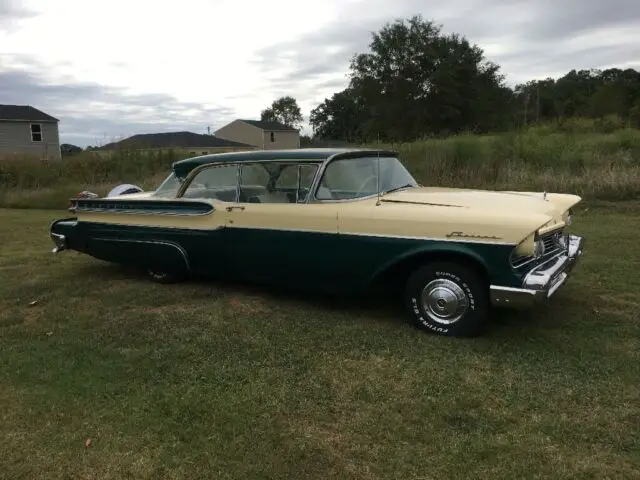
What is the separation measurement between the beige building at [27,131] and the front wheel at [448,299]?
118ft

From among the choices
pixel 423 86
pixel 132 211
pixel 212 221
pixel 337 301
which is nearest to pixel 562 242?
pixel 337 301

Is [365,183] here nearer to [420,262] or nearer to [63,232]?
[420,262]

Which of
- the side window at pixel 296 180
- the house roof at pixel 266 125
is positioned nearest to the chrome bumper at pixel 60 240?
the side window at pixel 296 180

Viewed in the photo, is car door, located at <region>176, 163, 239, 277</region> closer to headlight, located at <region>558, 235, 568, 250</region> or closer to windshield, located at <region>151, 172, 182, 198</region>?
windshield, located at <region>151, 172, 182, 198</region>

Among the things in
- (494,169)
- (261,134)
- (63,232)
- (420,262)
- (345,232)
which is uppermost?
(261,134)

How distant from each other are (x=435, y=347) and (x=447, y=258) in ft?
2.20

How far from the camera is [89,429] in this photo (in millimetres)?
3162

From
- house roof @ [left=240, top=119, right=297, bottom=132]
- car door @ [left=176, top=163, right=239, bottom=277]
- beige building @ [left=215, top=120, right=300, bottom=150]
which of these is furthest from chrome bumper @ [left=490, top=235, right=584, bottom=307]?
house roof @ [left=240, top=119, right=297, bottom=132]

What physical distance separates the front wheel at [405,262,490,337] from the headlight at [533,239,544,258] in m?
0.41

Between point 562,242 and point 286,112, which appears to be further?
point 286,112

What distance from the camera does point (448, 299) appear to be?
4.32 meters

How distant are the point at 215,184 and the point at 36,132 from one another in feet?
120

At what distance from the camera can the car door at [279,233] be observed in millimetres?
4789

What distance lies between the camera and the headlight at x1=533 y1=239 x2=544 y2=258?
161 inches
